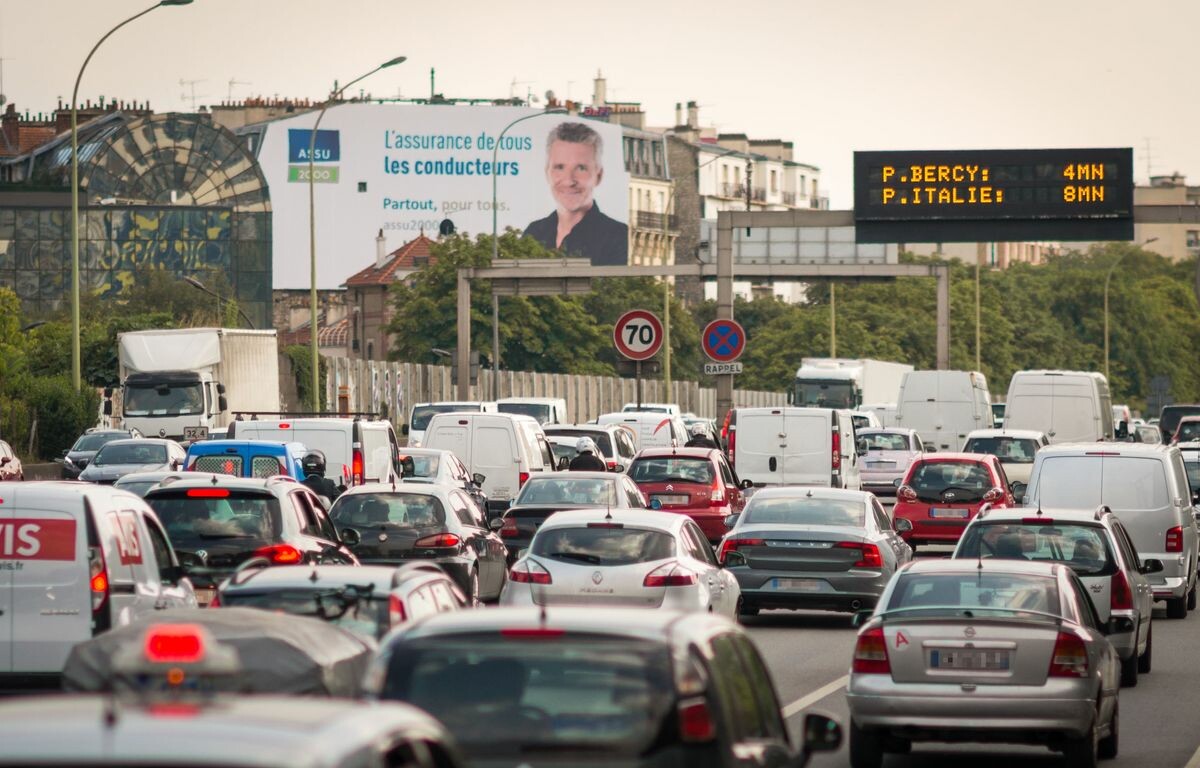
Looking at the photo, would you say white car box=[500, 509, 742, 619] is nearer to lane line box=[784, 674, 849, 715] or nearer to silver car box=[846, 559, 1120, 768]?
lane line box=[784, 674, 849, 715]

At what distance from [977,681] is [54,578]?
5.29 meters

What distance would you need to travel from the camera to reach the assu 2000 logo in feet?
452

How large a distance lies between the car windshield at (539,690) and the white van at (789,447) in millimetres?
30484

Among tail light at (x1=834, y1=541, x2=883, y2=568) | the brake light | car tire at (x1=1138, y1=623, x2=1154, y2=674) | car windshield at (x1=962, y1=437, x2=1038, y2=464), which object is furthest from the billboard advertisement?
the brake light

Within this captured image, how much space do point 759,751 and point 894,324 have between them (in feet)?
415

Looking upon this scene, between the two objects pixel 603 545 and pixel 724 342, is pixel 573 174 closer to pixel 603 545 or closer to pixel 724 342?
pixel 724 342

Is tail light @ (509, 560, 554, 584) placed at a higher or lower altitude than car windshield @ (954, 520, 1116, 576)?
lower

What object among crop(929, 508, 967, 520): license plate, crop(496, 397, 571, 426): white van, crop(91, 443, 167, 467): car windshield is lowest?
crop(929, 508, 967, 520): license plate

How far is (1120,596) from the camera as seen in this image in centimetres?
1764

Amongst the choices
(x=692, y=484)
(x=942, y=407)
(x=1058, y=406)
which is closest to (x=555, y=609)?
(x=692, y=484)

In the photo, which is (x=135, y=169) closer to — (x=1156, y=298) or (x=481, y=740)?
(x=1156, y=298)

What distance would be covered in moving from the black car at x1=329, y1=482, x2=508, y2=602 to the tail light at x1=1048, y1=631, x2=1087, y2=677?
9.38 meters

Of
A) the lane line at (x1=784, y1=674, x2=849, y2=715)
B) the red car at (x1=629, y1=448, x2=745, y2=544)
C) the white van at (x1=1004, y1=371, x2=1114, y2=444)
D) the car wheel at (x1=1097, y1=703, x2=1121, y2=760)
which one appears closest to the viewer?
the car wheel at (x1=1097, y1=703, x2=1121, y2=760)

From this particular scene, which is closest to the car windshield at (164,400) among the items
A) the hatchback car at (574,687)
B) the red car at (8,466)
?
the red car at (8,466)
